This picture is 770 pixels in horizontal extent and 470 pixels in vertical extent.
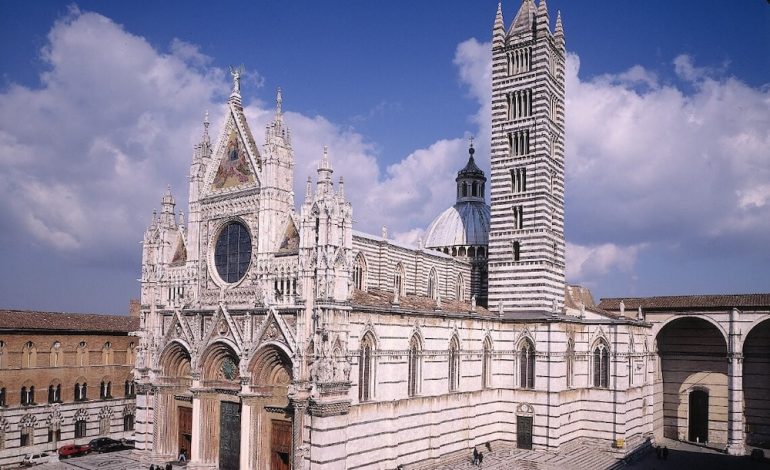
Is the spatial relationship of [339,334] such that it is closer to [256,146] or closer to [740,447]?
[256,146]

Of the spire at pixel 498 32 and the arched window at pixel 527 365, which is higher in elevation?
the spire at pixel 498 32

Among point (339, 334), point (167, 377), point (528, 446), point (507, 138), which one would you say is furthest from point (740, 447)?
point (167, 377)

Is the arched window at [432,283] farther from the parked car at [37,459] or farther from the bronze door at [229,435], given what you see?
the parked car at [37,459]

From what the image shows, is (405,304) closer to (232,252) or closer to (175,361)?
(232,252)

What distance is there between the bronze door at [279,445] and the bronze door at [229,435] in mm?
2104

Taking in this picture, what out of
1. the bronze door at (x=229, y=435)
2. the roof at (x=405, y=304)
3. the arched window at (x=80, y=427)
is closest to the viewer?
the roof at (x=405, y=304)

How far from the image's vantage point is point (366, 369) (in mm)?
31250

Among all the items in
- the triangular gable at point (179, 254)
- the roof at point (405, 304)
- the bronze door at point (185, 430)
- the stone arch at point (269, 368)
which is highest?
the triangular gable at point (179, 254)

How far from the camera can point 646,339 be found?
154ft

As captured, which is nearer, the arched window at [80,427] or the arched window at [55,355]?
the arched window at [55,355]

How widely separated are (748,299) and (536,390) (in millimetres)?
16729

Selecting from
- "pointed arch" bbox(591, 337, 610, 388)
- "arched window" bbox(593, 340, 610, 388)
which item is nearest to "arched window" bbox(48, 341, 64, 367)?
"pointed arch" bbox(591, 337, 610, 388)

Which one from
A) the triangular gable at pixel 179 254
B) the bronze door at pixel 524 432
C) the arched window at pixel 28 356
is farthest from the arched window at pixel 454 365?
the arched window at pixel 28 356

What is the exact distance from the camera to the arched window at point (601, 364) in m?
42.1
